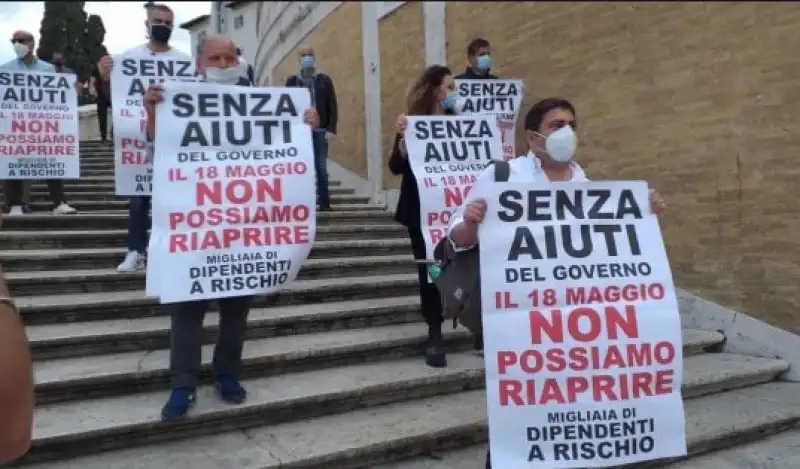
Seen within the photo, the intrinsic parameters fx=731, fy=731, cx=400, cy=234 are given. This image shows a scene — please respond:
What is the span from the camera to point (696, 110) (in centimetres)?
558

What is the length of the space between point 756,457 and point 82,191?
6.89 m

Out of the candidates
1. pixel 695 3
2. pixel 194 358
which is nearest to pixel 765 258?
pixel 695 3

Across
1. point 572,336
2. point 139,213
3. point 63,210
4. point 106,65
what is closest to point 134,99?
point 106,65

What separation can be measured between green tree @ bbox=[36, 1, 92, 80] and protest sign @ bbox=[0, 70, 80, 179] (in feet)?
87.8

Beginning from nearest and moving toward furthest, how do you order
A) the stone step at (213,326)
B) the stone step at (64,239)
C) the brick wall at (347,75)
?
the stone step at (213,326) → the stone step at (64,239) → the brick wall at (347,75)

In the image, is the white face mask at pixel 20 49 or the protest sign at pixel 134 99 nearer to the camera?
the protest sign at pixel 134 99

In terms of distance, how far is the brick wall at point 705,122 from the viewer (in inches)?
201

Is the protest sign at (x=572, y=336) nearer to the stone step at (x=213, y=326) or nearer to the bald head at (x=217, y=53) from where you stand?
the bald head at (x=217, y=53)

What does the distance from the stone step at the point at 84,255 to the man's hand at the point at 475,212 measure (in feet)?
12.0

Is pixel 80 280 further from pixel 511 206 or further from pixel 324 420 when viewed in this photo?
pixel 511 206

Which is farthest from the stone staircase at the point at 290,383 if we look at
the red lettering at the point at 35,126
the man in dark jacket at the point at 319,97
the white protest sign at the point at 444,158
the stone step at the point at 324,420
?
the man in dark jacket at the point at 319,97

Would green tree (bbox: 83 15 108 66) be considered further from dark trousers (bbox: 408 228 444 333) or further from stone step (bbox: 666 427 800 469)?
stone step (bbox: 666 427 800 469)

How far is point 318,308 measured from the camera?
5.12 meters

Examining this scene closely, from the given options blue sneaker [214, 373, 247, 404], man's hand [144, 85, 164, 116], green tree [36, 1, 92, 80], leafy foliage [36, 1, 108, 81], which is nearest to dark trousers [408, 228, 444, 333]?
blue sneaker [214, 373, 247, 404]
